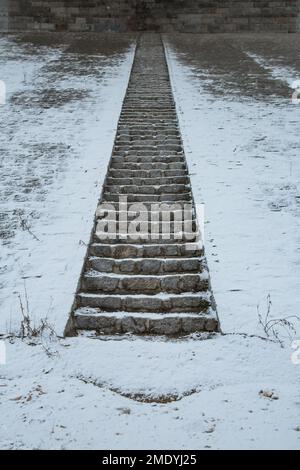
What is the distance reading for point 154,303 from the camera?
5051 mm

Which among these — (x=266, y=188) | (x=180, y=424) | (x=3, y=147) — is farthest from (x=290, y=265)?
(x=3, y=147)

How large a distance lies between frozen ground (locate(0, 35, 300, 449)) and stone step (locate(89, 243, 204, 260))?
0.77 ft

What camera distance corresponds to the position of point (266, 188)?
715cm

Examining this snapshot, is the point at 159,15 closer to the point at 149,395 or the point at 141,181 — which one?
the point at 141,181

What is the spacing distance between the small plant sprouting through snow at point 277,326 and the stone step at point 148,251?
4.73ft

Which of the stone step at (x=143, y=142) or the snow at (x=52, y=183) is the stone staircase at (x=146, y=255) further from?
the snow at (x=52, y=183)

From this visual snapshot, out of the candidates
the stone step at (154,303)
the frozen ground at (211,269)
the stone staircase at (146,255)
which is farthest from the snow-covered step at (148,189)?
the stone step at (154,303)

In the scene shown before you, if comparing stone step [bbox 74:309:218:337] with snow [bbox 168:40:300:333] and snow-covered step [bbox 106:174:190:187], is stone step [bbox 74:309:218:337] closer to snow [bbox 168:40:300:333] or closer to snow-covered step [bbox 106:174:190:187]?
snow [bbox 168:40:300:333]

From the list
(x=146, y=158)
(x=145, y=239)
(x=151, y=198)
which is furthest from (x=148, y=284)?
(x=146, y=158)

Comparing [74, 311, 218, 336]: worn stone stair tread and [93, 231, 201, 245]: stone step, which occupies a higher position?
[93, 231, 201, 245]: stone step

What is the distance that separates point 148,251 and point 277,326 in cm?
198

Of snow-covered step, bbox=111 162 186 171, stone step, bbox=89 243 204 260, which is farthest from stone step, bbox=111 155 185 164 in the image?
stone step, bbox=89 243 204 260

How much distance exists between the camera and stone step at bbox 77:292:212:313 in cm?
505

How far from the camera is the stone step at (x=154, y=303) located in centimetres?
505
